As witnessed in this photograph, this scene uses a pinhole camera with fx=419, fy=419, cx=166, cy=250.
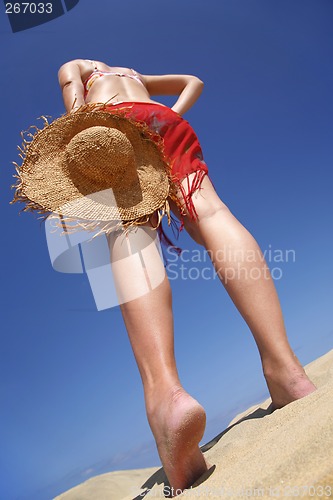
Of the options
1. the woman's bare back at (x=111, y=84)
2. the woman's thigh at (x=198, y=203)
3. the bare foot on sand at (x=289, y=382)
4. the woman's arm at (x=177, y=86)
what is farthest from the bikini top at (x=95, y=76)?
the bare foot on sand at (x=289, y=382)

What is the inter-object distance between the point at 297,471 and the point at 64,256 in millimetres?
1030

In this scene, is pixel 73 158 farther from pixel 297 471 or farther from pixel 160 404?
pixel 297 471

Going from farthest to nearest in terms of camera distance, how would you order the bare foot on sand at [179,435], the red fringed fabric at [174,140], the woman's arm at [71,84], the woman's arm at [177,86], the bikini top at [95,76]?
the woman's arm at [177,86] → the bikini top at [95,76] → the woman's arm at [71,84] → the red fringed fabric at [174,140] → the bare foot on sand at [179,435]

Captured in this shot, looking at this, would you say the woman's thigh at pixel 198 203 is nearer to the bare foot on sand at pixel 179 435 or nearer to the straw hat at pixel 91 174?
the straw hat at pixel 91 174

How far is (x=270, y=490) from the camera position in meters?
0.58

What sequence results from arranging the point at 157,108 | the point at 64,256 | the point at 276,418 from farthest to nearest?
the point at 157,108 → the point at 64,256 → the point at 276,418

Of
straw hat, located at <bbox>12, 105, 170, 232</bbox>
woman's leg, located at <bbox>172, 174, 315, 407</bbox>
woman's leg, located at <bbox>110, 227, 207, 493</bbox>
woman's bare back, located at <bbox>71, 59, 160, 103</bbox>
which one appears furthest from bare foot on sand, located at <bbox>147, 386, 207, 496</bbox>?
woman's bare back, located at <bbox>71, 59, 160, 103</bbox>

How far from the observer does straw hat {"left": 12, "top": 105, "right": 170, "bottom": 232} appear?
4.23 feet

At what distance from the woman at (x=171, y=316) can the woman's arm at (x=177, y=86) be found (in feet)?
1.11

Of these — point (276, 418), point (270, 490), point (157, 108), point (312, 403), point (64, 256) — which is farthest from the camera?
point (157, 108)

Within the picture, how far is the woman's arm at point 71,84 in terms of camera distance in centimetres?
164

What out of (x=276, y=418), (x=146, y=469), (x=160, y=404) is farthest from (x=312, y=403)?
(x=146, y=469)

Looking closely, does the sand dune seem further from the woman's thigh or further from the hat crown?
the hat crown

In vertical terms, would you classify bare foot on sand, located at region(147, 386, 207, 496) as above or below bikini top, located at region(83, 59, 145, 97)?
below
